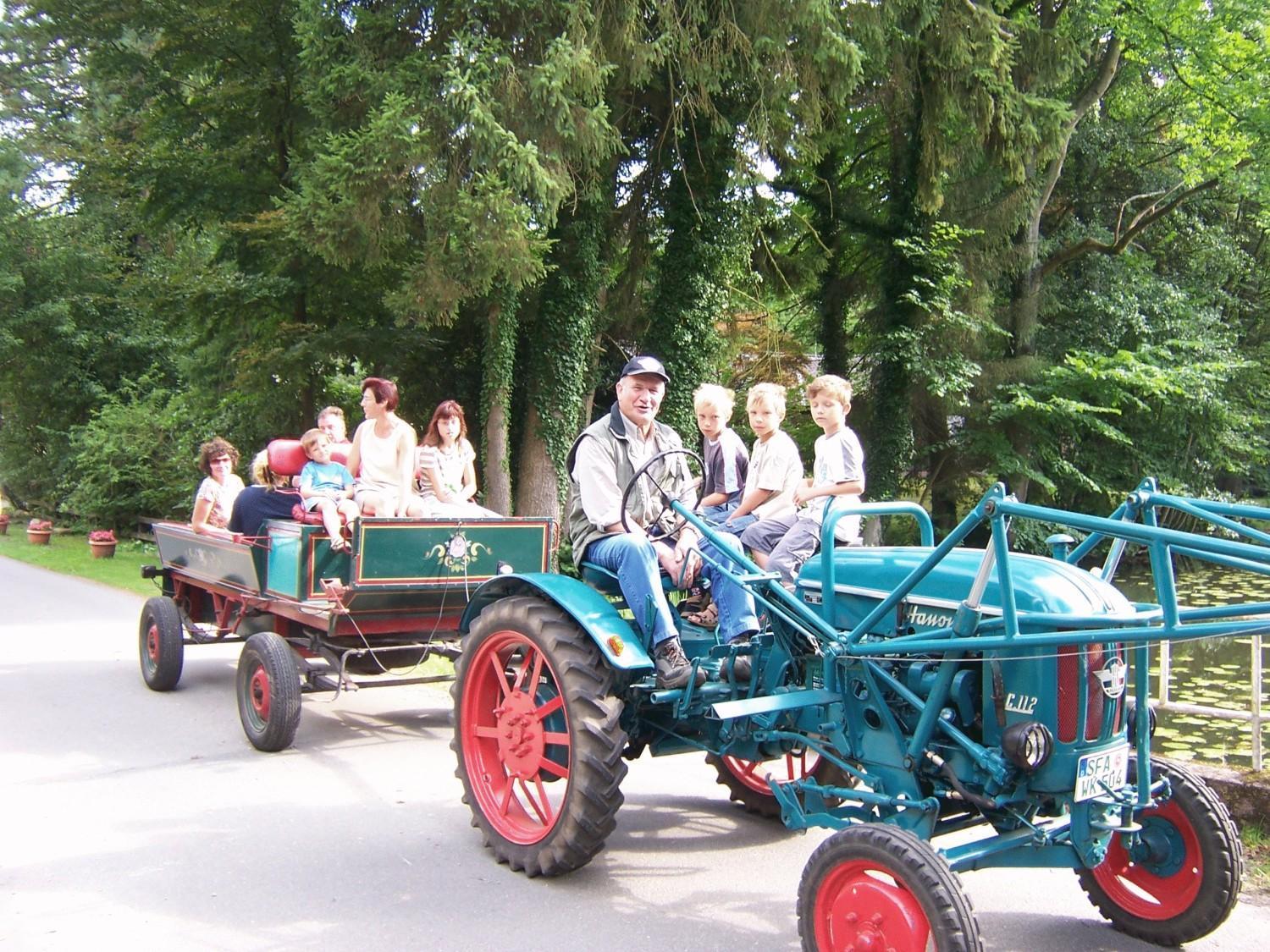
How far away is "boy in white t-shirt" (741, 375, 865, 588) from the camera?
5.25 meters

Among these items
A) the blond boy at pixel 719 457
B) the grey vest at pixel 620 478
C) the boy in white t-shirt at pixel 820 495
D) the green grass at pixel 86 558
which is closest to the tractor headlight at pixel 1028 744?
the boy in white t-shirt at pixel 820 495

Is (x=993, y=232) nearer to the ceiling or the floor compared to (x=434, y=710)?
nearer to the ceiling

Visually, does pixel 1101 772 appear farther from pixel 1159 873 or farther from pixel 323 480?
pixel 323 480

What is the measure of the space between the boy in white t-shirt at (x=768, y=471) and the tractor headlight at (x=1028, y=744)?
229 centimetres

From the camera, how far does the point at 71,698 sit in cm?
788

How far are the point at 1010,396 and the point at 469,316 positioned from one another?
419 inches

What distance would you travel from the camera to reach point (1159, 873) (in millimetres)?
3812

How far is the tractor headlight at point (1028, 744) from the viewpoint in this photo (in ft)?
10.6

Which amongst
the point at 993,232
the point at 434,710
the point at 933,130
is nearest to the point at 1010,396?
the point at 993,232

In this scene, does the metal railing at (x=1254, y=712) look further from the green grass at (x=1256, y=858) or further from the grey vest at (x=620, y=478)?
the grey vest at (x=620, y=478)

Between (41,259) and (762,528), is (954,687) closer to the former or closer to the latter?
(762,528)

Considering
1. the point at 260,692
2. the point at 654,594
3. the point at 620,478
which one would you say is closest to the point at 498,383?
the point at 260,692

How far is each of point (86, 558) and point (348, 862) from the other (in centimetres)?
1700

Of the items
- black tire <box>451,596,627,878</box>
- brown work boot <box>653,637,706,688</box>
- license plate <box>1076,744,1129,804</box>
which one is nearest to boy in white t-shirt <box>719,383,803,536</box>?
brown work boot <box>653,637,706,688</box>
